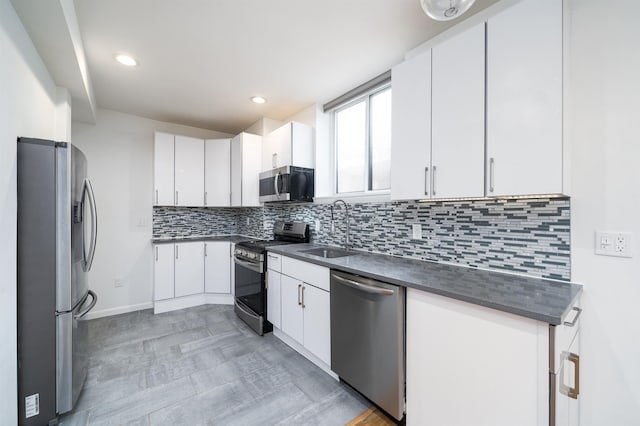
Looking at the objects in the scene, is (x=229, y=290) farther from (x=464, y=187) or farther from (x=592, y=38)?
(x=592, y=38)

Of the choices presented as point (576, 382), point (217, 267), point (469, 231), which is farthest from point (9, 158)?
point (576, 382)

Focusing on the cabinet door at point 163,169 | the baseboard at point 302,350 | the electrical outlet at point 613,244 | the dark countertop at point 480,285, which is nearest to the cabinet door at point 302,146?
the dark countertop at point 480,285

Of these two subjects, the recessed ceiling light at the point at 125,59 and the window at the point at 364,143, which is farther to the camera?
the window at the point at 364,143

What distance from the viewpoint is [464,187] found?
1.47 m

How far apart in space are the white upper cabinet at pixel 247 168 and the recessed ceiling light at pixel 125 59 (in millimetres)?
1326

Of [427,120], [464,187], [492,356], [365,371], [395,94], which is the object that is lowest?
[365,371]

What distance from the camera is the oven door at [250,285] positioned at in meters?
2.67

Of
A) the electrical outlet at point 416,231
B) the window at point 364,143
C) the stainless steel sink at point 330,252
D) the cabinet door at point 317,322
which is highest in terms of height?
the window at point 364,143

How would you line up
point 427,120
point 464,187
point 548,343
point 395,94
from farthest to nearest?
point 395,94
point 427,120
point 464,187
point 548,343

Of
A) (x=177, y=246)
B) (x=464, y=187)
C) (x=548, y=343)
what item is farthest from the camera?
(x=177, y=246)

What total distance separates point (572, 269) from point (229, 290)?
3491 mm

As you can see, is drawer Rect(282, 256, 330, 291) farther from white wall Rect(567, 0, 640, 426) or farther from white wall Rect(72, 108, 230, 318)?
white wall Rect(72, 108, 230, 318)

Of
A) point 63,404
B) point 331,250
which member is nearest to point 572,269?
point 331,250

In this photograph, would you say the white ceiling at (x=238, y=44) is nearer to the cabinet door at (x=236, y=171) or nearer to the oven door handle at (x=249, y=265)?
Answer: the cabinet door at (x=236, y=171)
